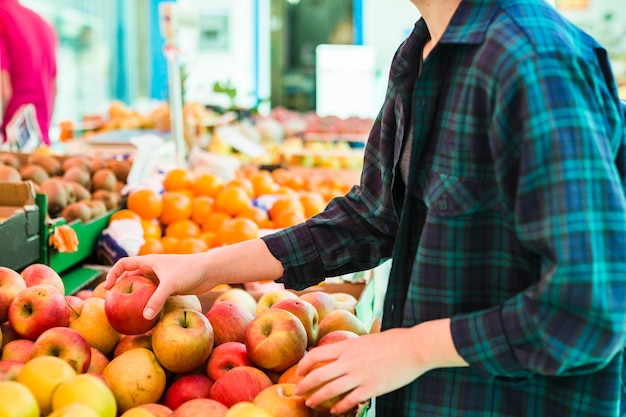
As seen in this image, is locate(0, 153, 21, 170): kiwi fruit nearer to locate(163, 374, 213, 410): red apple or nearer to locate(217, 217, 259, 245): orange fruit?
locate(217, 217, 259, 245): orange fruit

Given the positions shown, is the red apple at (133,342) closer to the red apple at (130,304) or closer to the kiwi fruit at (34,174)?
the red apple at (130,304)

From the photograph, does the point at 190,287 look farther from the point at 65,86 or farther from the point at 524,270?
the point at 65,86

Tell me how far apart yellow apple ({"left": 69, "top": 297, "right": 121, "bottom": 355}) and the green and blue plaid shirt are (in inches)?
25.8

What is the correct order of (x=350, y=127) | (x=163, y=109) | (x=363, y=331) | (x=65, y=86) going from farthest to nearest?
1. (x=65, y=86)
2. (x=350, y=127)
3. (x=163, y=109)
4. (x=363, y=331)

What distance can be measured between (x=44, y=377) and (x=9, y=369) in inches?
6.5

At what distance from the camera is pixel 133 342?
1.52 metres

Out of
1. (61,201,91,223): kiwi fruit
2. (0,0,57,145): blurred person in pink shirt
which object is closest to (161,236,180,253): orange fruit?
(61,201,91,223): kiwi fruit

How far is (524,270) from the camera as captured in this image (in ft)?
→ 3.76

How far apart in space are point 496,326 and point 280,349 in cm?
56

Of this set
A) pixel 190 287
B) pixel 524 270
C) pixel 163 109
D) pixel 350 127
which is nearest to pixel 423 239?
pixel 524 270

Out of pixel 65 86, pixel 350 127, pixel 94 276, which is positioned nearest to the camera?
pixel 94 276

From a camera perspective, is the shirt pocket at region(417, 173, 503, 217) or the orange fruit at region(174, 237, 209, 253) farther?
the orange fruit at region(174, 237, 209, 253)

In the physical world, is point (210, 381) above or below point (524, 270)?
below

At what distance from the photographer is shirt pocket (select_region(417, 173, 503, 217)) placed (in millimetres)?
1133
